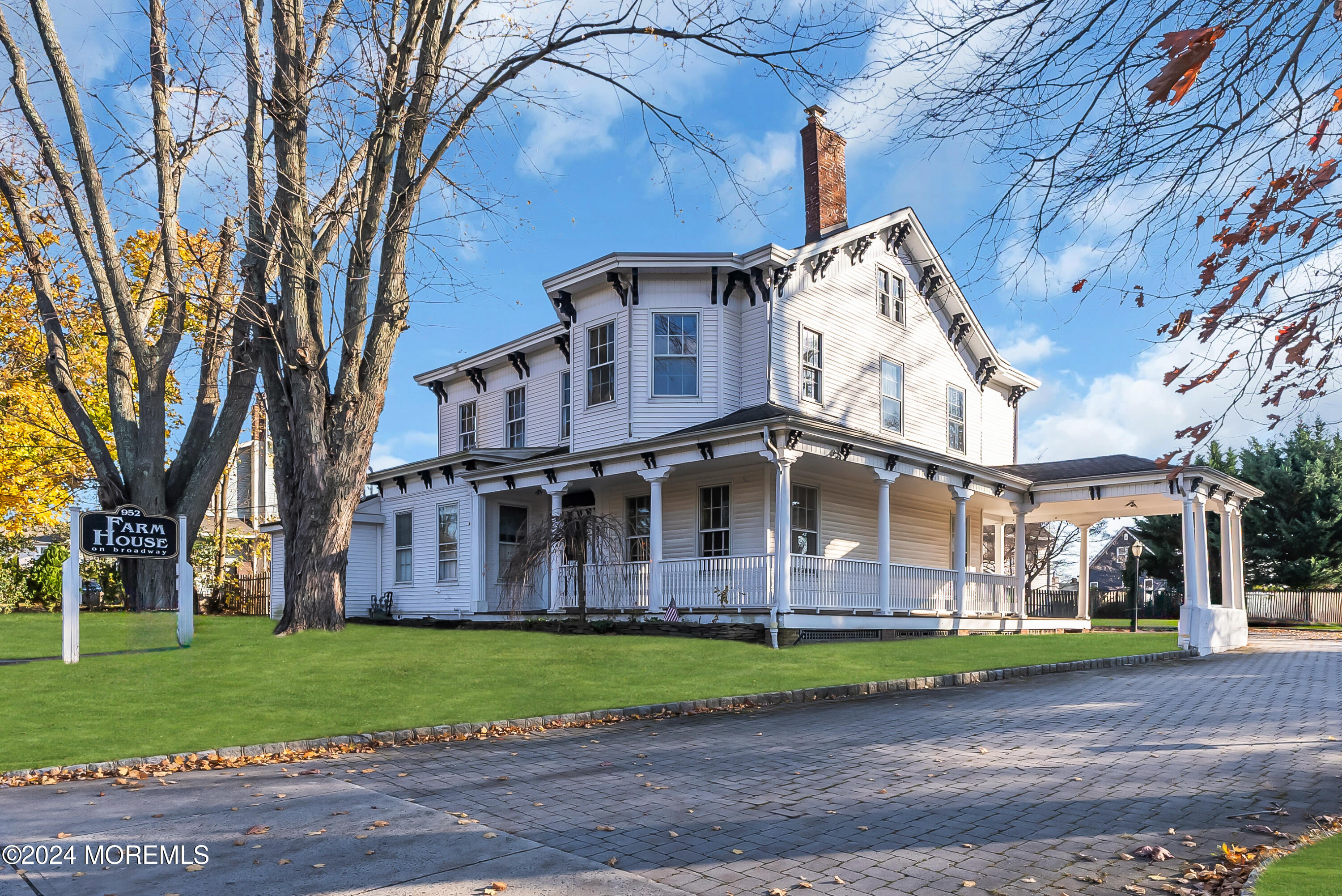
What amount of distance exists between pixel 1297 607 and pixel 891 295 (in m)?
24.9

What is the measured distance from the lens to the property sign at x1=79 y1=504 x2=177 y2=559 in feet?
43.9

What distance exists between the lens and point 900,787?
23.7ft

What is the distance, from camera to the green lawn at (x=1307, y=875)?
449 cm

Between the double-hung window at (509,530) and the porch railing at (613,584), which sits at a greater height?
the double-hung window at (509,530)

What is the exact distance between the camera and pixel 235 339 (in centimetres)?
1817

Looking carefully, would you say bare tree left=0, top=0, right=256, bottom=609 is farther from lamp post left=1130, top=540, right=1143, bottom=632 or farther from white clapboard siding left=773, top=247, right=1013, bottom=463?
lamp post left=1130, top=540, right=1143, bottom=632

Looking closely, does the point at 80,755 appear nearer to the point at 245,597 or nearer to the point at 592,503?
the point at 592,503

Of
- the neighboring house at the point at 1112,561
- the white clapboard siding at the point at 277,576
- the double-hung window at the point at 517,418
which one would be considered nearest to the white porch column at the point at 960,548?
the double-hung window at the point at 517,418

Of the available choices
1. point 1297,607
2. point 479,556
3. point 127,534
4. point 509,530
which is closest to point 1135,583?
point 1297,607

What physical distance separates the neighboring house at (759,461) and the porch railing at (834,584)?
2.2 inches

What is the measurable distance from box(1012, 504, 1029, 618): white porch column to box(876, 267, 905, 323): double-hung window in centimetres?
595

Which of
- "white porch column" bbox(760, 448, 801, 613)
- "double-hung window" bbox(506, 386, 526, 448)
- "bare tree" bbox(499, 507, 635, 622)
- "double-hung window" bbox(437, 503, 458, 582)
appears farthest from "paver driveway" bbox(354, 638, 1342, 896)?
"double-hung window" bbox(506, 386, 526, 448)

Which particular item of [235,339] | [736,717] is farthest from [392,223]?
[736,717]

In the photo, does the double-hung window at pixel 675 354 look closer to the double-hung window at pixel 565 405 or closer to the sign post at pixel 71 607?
the double-hung window at pixel 565 405
